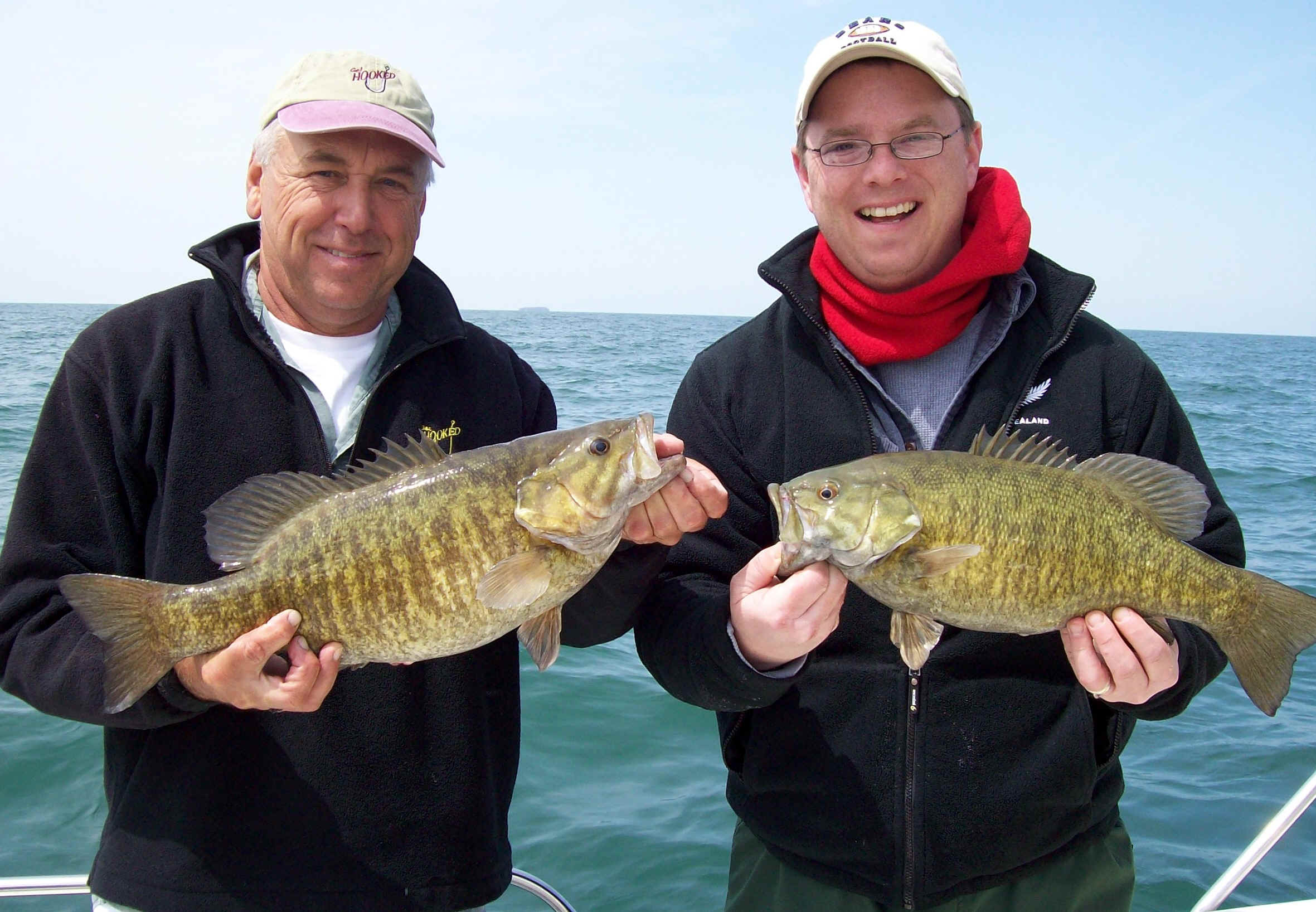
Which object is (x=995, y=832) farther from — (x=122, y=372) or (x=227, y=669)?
(x=122, y=372)

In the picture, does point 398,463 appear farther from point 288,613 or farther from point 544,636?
point 544,636

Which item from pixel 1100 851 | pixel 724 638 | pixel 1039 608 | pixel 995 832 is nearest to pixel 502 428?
pixel 724 638

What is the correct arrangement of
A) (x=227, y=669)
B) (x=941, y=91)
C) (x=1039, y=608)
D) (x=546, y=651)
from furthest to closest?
1. (x=941, y=91)
2. (x=546, y=651)
3. (x=1039, y=608)
4. (x=227, y=669)

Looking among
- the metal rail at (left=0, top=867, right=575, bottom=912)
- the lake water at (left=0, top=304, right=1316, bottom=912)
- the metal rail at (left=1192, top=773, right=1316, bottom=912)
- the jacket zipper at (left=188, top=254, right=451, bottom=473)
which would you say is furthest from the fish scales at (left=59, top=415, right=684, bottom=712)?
the lake water at (left=0, top=304, right=1316, bottom=912)

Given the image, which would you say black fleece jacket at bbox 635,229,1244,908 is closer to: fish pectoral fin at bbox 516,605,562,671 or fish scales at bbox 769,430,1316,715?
fish scales at bbox 769,430,1316,715

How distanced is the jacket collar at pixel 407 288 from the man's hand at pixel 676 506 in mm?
948

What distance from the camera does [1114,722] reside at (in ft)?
10.1

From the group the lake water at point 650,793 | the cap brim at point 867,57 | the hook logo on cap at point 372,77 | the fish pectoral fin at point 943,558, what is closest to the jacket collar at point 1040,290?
the cap brim at point 867,57

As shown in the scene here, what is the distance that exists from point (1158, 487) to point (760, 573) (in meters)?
1.34

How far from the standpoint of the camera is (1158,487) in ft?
9.77

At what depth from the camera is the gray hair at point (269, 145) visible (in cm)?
311

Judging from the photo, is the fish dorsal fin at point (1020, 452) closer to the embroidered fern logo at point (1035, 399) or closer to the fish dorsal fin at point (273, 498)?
the embroidered fern logo at point (1035, 399)

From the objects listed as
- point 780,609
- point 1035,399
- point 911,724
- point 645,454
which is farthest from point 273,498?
point 1035,399

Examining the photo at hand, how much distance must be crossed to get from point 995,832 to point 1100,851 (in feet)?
1.52
